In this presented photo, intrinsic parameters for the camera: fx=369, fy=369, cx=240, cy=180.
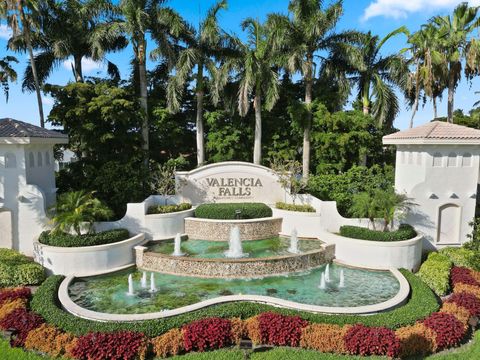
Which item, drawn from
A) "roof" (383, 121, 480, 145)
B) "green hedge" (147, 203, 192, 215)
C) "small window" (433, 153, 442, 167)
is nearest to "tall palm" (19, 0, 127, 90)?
"green hedge" (147, 203, 192, 215)

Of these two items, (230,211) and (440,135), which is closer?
(440,135)

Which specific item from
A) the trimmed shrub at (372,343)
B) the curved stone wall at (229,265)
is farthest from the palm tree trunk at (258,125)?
the trimmed shrub at (372,343)

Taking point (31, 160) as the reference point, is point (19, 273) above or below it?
below

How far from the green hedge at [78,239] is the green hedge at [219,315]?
3.29 metres

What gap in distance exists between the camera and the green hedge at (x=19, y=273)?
14281 mm

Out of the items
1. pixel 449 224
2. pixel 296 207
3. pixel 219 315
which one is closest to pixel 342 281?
pixel 219 315

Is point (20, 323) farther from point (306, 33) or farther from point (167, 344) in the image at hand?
point (306, 33)

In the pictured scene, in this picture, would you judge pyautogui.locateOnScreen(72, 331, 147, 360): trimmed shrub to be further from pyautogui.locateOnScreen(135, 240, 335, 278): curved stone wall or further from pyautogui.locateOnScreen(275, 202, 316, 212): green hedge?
pyautogui.locateOnScreen(275, 202, 316, 212): green hedge

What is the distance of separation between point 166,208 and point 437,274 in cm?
1326

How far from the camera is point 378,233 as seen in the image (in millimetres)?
16422

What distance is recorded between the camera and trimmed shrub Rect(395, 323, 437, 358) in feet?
32.6

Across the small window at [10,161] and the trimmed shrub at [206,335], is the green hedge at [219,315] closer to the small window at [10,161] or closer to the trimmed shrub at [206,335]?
the trimmed shrub at [206,335]

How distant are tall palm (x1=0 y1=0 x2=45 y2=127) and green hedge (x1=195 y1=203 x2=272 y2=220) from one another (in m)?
13.7

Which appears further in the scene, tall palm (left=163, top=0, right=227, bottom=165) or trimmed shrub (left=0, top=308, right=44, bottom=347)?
tall palm (left=163, top=0, right=227, bottom=165)
